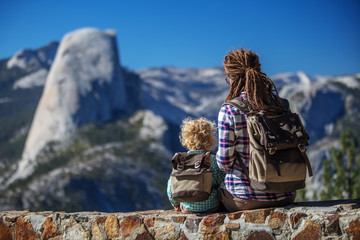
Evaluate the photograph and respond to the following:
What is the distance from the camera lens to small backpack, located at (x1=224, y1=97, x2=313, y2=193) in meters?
3.71

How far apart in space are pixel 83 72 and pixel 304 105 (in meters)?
36.3

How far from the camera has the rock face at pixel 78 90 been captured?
179 ft

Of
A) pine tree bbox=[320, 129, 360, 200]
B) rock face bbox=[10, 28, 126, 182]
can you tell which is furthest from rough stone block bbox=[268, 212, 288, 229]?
rock face bbox=[10, 28, 126, 182]

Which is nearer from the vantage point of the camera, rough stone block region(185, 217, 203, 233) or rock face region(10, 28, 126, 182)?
rough stone block region(185, 217, 203, 233)

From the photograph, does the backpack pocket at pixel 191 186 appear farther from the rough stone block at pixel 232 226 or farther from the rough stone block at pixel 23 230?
the rough stone block at pixel 23 230

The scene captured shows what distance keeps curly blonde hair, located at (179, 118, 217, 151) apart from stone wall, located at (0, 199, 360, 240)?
2.20 ft

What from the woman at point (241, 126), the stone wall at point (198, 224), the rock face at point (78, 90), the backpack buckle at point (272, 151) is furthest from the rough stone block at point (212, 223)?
the rock face at point (78, 90)

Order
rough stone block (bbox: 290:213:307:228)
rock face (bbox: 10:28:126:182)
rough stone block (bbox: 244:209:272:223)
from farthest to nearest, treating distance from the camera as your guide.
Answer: rock face (bbox: 10:28:126:182) < rough stone block (bbox: 244:209:272:223) < rough stone block (bbox: 290:213:307:228)

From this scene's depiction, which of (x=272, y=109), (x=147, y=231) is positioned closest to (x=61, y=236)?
(x=147, y=231)

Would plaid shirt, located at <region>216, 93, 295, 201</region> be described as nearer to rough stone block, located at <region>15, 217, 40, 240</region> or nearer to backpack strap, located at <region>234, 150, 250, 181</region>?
backpack strap, located at <region>234, 150, 250, 181</region>

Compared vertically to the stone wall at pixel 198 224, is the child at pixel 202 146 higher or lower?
higher

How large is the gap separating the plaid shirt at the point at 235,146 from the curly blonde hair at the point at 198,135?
0.40 meters

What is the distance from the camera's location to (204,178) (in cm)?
407

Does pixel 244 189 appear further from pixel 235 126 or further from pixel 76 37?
pixel 76 37
